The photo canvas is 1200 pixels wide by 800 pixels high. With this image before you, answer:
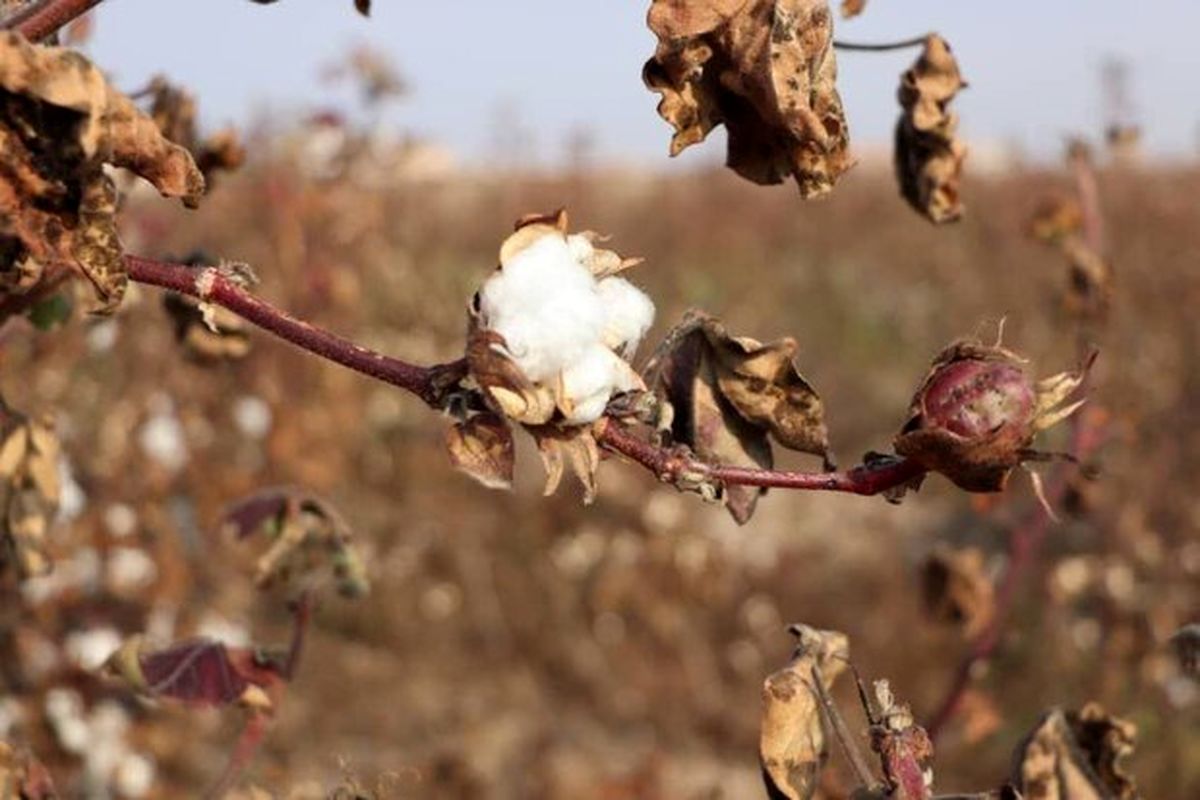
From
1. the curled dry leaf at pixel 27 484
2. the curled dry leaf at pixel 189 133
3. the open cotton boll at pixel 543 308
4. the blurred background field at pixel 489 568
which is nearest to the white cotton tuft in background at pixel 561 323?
the open cotton boll at pixel 543 308

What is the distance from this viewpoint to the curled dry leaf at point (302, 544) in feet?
4.33

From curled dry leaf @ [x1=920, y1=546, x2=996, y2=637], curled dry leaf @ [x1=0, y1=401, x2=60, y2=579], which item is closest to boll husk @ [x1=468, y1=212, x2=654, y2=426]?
curled dry leaf @ [x1=0, y1=401, x2=60, y2=579]

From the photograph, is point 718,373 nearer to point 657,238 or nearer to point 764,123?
point 764,123

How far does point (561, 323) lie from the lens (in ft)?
2.15

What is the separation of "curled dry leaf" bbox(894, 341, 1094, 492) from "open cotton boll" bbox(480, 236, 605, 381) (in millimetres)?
140

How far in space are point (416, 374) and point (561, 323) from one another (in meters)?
0.06

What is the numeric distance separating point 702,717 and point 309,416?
147 cm

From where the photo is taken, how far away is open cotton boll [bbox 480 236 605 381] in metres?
0.65

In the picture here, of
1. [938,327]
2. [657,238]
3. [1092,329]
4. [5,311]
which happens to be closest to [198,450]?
[1092,329]

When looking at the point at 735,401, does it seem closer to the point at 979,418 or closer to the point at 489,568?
the point at 979,418

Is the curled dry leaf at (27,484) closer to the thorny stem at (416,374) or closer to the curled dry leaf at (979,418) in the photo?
the thorny stem at (416,374)

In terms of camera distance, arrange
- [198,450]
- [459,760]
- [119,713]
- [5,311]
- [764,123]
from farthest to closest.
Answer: [198,450]
[459,760]
[119,713]
[5,311]
[764,123]

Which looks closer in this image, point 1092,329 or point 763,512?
point 1092,329

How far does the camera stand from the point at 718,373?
841mm
